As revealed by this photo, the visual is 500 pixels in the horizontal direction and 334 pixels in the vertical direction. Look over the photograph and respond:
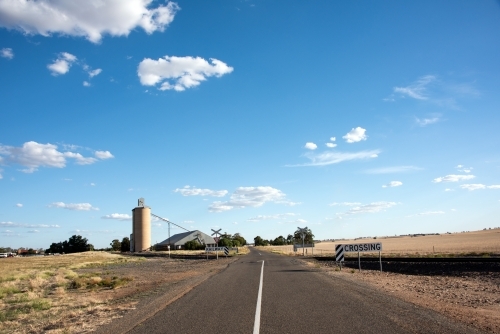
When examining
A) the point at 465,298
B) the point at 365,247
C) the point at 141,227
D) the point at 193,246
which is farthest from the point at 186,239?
the point at 465,298

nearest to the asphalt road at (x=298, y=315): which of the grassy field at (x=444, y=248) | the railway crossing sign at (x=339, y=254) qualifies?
the railway crossing sign at (x=339, y=254)

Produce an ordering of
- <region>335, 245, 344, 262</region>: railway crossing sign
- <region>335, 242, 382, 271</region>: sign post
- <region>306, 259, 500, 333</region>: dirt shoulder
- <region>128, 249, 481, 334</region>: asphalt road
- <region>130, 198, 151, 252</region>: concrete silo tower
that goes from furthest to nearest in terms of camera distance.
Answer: <region>130, 198, 151, 252</region>: concrete silo tower, <region>335, 245, 344, 262</region>: railway crossing sign, <region>335, 242, 382, 271</region>: sign post, <region>306, 259, 500, 333</region>: dirt shoulder, <region>128, 249, 481, 334</region>: asphalt road

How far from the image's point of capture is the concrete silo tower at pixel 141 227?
101250mm

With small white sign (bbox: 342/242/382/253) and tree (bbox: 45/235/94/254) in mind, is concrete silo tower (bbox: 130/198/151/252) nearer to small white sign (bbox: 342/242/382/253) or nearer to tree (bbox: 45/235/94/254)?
tree (bbox: 45/235/94/254)

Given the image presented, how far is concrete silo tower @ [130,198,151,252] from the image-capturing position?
101250mm

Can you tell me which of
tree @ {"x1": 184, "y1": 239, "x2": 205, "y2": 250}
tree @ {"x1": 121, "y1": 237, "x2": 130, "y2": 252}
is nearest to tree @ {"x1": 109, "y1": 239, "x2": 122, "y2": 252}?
tree @ {"x1": 121, "y1": 237, "x2": 130, "y2": 252}

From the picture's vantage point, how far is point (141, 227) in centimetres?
10206

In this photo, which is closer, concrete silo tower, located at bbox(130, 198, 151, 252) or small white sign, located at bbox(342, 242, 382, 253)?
small white sign, located at bbox(342, 242, 382, 253)

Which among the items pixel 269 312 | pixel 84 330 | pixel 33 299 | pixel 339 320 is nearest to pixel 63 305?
pixel 33 299

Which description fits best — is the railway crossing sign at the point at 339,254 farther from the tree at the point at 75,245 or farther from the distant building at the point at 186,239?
the tree at the point at 75,245

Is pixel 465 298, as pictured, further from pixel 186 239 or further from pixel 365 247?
pixel 186 239

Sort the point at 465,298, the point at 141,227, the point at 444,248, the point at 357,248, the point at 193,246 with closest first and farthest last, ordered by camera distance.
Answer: the point at 465,298, the point at 357,248, the point at 444,248, the point at 141,227, the point at 193,246

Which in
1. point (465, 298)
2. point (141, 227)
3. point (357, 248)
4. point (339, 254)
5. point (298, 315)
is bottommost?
point (465, 298)

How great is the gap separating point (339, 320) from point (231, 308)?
11.0 ft
